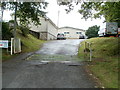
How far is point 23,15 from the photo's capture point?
14.0 m

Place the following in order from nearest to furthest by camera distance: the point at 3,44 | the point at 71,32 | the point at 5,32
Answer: the point at 3,44, the point at 5,32, the point at 71,32

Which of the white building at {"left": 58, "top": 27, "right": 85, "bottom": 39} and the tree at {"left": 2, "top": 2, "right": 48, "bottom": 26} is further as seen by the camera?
the white building at {"left": 58, "top": 27, "right": 85, "bottom": 39}

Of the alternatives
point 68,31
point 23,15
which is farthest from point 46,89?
point 68,31

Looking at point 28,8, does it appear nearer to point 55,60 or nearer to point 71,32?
point 55,60

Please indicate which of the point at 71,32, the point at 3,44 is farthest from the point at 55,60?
the point at 71,32

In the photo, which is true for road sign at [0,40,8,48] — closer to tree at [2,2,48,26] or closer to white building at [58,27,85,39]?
tree at [2,2,48,26]

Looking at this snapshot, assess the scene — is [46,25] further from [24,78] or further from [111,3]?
[24,78]

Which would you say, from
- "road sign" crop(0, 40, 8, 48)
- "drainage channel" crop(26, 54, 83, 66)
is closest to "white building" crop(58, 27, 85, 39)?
"road sign" crop(0, 40, 8, 48)

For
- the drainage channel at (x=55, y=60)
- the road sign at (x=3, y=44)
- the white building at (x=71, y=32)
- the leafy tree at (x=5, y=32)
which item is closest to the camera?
the drainage channel at (x=55, y=60)

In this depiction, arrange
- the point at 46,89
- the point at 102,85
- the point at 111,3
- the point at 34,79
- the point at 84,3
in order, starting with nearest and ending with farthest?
the point at 46,89
the point at 102,85
the point at 34,79
the point at 111,3
the point at 84,3

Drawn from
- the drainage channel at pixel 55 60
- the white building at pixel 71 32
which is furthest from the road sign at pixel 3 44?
the white building at pixel 71 32

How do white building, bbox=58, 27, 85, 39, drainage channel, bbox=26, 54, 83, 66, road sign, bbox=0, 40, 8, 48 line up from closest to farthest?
drainage channel, bbox=26, 54, 83, 66 → road sign, bbox=0, 40, 8, 48 → white building, bbox=58, 27, 85, 39

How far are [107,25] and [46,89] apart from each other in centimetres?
2042

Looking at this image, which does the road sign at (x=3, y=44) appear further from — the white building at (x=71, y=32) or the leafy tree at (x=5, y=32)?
the white building at (x=71, y=32)
